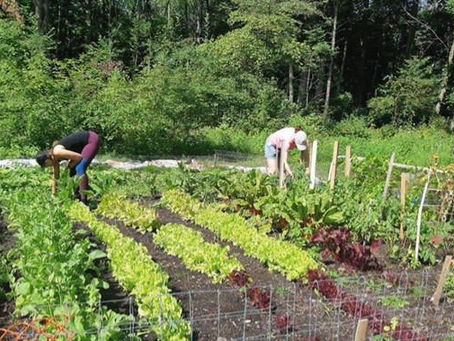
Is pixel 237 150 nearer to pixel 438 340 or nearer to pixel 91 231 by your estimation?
pixel 91 231

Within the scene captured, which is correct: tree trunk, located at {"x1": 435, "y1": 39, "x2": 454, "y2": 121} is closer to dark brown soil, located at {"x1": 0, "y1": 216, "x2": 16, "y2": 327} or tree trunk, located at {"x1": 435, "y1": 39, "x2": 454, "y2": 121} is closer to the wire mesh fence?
the wire mesh fence

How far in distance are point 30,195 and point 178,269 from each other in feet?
7.46

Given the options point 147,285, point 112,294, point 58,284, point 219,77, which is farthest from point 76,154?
point 219,77

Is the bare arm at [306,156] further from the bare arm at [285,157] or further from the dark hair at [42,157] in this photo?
the dark hair at [42,157]

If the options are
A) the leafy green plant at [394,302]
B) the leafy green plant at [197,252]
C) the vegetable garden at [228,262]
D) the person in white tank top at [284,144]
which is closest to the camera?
the vegetable garden at [228,262]

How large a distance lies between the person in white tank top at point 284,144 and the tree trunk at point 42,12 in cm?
1758

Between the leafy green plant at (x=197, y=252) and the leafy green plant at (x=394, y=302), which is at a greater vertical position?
the leafy green plant at (x=197, y=252)

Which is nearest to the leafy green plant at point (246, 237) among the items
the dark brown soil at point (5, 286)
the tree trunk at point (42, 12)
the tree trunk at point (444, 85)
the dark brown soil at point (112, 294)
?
the dark brown soil at point (112, 294)

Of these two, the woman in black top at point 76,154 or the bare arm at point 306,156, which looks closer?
the woman in black top at point 76,154

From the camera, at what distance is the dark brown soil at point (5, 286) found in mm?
4223

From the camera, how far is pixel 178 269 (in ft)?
18.3

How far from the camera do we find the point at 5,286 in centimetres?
482

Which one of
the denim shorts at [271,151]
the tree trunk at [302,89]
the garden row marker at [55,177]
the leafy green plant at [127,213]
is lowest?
the leafy green plant at [127,213]

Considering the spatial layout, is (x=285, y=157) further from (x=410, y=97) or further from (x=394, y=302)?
(x=410, y=97)
